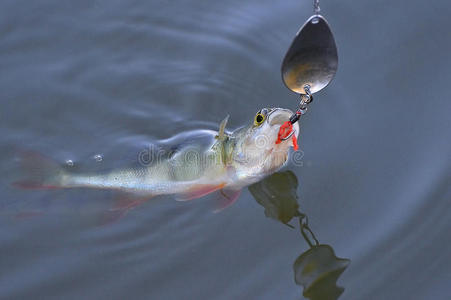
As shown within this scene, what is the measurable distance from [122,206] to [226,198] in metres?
0.78

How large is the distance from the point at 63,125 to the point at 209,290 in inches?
81.6

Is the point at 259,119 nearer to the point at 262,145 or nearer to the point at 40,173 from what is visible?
the point at 262,145

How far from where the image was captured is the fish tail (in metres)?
3.88

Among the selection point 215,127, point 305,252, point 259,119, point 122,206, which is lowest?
point 305,252

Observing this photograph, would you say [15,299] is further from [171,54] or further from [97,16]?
[97,16]

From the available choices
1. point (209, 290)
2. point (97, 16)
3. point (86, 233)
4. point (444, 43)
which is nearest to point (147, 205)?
point (86, 233)

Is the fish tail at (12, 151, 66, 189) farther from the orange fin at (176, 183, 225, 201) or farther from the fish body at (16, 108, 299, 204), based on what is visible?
the orange fin at (176, 183, 225, 201)

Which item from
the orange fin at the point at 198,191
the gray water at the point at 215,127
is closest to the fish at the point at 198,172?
the orange fin at the point at 198,191

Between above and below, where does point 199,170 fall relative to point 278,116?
above

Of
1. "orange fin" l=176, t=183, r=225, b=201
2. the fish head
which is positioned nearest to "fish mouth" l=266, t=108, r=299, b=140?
the fish head

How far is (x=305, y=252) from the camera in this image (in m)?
3.50

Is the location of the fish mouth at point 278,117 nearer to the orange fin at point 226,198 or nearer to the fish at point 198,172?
the fish at point 198,172

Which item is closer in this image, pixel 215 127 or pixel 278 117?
pixel 278 117

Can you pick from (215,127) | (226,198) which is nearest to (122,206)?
(226,198)
